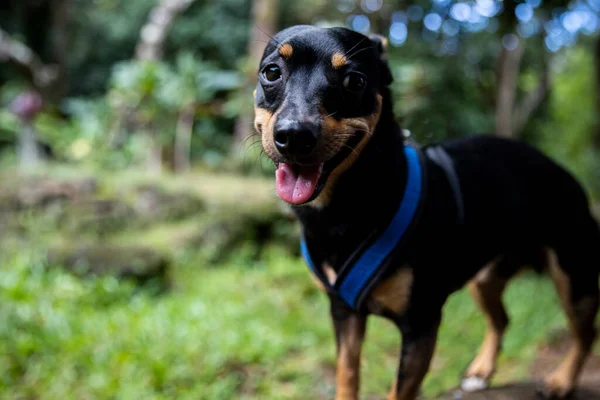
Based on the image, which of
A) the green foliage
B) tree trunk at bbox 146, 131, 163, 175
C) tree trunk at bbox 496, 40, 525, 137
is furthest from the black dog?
tree trunk at bbox 146, 131, 163, 175

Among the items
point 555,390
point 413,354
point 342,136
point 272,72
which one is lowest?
point 555,390

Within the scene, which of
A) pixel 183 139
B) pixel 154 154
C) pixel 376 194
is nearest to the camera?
pixel 376 194

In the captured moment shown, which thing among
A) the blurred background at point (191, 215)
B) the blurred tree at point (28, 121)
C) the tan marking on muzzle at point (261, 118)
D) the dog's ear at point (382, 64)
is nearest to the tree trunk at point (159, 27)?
the blurred background at point (191, 215)

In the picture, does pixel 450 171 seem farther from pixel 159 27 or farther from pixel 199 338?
pixel 159 27

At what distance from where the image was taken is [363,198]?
7.57 feet

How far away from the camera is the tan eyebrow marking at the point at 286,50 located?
210 cm

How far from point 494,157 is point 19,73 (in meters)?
17.7

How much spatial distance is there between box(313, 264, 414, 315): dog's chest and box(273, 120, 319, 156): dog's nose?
0.73 metres

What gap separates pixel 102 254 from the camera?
6.33m

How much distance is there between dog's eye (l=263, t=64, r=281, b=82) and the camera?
216 cm

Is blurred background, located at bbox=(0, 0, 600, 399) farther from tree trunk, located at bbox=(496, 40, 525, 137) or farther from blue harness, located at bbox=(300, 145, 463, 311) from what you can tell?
blue harness, located at bbox=(300, 145, 463, 311)

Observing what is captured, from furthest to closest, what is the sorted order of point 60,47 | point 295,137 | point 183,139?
point 60,47 < point 183,139 < point 295,137

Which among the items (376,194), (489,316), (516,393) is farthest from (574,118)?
(376,194)

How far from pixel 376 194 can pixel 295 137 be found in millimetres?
587
